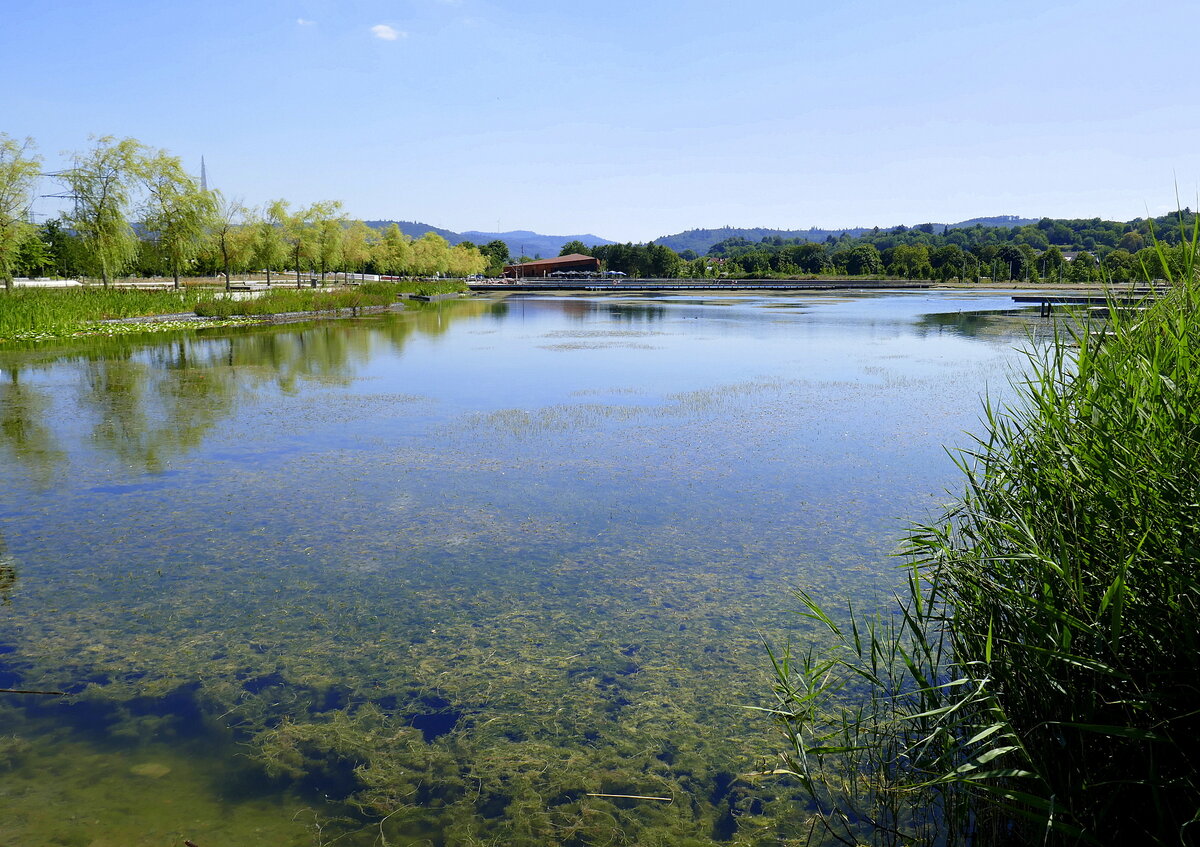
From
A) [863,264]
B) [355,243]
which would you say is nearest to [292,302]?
[355,243]

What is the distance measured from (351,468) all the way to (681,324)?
86.6 feet

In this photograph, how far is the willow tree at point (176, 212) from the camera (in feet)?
110

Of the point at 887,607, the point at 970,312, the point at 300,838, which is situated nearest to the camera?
the point at 300,838

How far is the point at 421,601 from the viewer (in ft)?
18.6

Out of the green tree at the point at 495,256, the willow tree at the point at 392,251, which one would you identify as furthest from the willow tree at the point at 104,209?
the green tree at the point at 495,256

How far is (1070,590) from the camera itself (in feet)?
9.69

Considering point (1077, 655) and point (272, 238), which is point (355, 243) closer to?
point (272, 238)

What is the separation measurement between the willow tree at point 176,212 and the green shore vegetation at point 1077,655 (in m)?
36.9

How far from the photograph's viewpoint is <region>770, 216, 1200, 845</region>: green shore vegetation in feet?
8.89

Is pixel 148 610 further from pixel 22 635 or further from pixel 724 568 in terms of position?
pixel 724 568

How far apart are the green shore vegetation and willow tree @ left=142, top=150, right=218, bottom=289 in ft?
121

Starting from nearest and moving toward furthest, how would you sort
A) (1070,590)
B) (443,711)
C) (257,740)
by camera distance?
1. (1070,590)
2. (257,740)
3. (443,711)

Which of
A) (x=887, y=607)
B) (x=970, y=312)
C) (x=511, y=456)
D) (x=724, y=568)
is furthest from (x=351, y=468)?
(x=970, y=312)

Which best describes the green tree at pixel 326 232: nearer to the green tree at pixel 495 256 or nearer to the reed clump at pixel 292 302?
the reed clump at pixel 292 302
